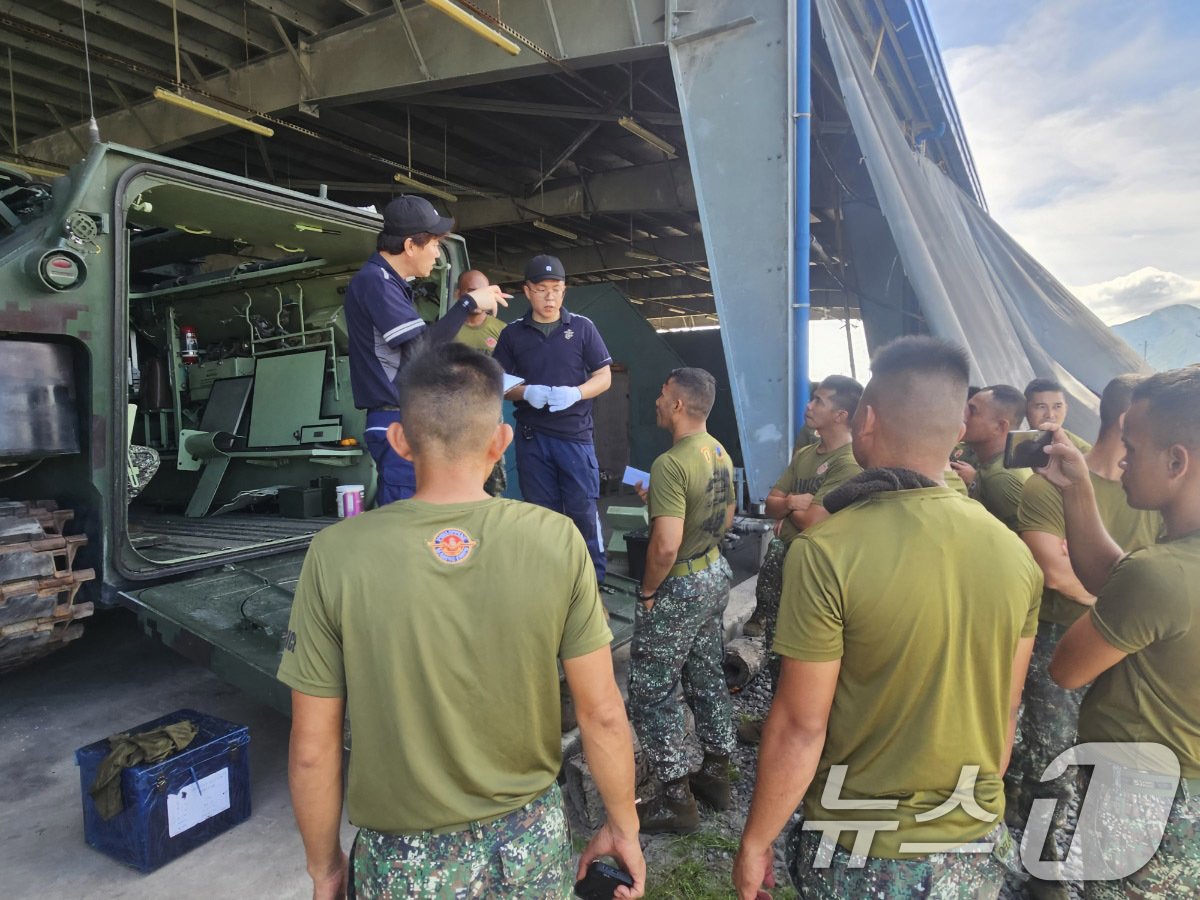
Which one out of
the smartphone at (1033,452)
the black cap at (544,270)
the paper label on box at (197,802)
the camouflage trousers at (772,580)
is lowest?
the paper label on box at (197,802)

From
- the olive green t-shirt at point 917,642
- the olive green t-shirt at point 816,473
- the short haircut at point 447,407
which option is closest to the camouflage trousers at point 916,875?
the olive green t-shirt at point 917,642

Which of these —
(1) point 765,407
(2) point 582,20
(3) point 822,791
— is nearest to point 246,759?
(3) point 822,791

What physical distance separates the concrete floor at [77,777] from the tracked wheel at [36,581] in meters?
0.60

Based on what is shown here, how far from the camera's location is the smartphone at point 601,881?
1.65 meters

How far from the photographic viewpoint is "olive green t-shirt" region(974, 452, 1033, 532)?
3.19 m

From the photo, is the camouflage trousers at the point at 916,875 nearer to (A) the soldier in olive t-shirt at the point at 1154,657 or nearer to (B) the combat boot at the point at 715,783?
(A) the soldier in olive t-shirt at the point at 1154,657

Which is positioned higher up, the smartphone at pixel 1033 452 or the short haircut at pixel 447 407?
the short haircut at pixel 447 407

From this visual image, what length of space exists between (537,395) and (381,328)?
2.95 feet

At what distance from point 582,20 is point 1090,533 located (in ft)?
21.2

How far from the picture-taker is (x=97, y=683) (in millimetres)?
4246

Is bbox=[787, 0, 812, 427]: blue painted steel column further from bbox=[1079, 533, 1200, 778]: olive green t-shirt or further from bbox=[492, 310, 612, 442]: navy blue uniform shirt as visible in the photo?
bbox=[1079, 533, 1200, 778]: olive green t-shirt

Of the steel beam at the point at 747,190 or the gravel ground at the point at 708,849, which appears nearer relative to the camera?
the gravel ground at the point at 708,849

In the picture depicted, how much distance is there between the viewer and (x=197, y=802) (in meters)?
2.66

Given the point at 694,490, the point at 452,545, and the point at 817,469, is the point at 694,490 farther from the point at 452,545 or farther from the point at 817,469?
the point at 452,545
